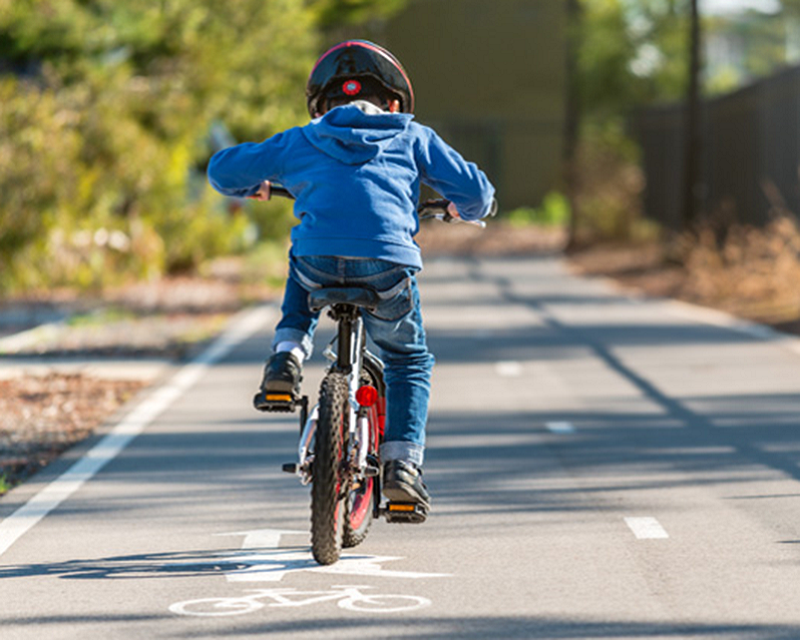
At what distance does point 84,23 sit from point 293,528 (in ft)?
47.3

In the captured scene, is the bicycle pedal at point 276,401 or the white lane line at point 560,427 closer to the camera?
the bicycle pedal at point 276,401

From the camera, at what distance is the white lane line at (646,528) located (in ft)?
24.2

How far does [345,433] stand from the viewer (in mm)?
6512

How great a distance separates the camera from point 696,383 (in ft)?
44.0

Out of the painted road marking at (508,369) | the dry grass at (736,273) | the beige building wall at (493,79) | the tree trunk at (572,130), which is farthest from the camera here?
the beige building wall at (493,79)

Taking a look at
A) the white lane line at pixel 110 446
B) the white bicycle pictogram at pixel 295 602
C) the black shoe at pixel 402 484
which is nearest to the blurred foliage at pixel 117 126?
the white lane line at pixel 110 446

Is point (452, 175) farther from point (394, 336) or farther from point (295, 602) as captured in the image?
point (295, 602)

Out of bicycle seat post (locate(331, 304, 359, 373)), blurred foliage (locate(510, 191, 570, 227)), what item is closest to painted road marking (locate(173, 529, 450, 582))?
bicycle seat post (locate(331, 304, 359, 373))

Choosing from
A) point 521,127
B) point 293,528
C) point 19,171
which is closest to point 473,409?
point 293,528

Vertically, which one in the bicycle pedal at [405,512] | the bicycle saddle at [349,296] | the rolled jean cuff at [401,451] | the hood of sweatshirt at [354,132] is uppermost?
the hood of sweatshirt at [354,132]

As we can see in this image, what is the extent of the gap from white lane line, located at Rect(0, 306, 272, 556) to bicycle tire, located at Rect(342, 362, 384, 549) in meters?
1.47

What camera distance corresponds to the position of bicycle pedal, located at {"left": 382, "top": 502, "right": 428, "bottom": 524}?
6727mm

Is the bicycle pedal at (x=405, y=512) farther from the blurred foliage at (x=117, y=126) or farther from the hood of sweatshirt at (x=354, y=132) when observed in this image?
the blurred foliage at (x=117, y=126)

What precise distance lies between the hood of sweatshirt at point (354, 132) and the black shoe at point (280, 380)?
31.0 inches
